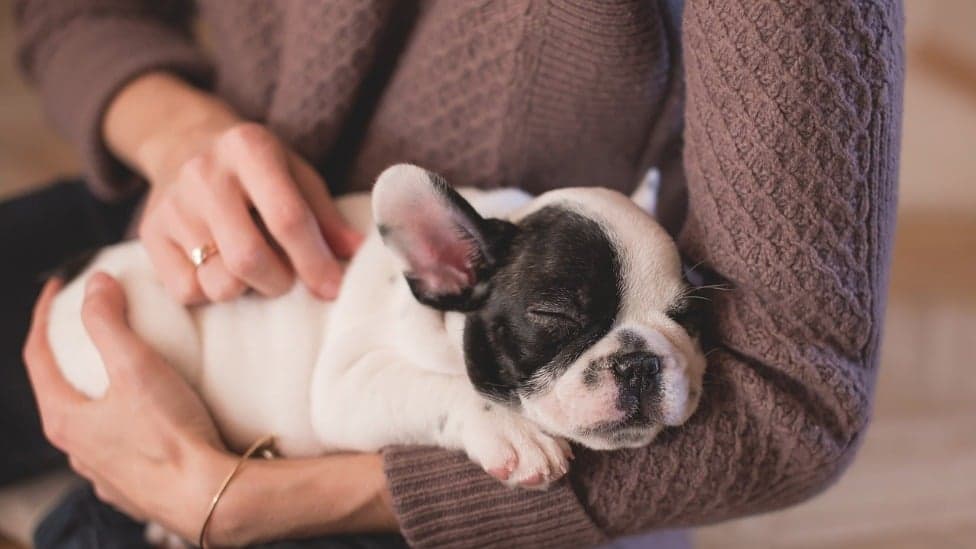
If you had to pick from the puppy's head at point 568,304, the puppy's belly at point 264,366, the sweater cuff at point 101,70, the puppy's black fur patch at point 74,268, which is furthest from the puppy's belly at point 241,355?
the sweater cuff at point 101,70

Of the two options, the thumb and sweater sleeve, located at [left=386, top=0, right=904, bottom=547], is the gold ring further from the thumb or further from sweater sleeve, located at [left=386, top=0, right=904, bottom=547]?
sweater sleeve, located at [left=386, top=0, right=904, bottom=547]

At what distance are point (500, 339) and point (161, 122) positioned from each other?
653 mm

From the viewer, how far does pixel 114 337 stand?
0.99 metres

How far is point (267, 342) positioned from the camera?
3.32 ft

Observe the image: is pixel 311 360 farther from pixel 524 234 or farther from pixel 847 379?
pixel 847 379

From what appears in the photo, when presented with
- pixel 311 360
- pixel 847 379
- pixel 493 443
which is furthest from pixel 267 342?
pixel 847 379

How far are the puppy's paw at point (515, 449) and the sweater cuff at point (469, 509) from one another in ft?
0.07

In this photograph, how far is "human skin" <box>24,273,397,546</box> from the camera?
91cm

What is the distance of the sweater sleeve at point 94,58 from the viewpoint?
127cm

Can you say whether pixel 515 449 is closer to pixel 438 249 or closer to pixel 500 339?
pixel 500 339

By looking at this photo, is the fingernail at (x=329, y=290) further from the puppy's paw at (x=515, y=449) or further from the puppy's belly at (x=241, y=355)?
the puppy's paw at (x=515, y=449)

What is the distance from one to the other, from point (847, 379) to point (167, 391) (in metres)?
0.72

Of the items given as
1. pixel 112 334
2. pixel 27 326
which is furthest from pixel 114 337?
pixel 27 326

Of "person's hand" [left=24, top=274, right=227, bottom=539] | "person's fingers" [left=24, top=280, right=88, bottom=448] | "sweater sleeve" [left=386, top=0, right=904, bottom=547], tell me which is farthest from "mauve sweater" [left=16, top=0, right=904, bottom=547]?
"person's fingers" [left=24, top=280, right=88, bottom=448]
